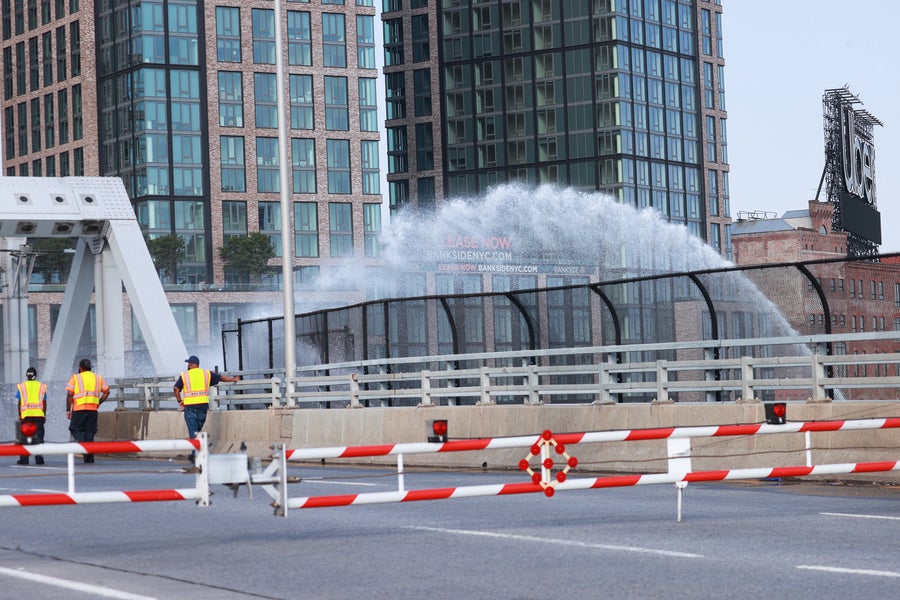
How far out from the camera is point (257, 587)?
9.36 meters

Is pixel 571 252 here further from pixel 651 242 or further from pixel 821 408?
pixel 821 408

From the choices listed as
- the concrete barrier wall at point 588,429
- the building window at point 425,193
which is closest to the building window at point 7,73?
the building window at point 425,193

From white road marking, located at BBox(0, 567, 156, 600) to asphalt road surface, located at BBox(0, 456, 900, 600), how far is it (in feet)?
0.04

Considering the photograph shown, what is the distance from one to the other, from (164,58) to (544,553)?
106950 millimetres

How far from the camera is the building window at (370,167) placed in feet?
395

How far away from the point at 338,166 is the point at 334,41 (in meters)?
9.19

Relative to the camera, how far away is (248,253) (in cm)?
11269

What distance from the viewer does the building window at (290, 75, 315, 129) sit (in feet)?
386

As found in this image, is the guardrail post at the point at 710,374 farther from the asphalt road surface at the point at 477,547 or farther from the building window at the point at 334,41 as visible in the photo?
the building window at the point at 334,41

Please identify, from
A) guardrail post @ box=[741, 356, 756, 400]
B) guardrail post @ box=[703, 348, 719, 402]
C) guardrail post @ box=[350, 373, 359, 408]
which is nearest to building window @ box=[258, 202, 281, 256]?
guardrail post @ box=[350, 373, 359, 408]

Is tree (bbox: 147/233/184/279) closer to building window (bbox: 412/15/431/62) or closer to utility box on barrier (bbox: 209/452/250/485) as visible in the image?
building window (bbox: 412/15/431/62)

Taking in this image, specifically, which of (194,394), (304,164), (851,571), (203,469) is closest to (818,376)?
(851,571)

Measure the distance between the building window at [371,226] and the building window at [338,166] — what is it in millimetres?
2284

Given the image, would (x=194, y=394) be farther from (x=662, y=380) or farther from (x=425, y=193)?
(x=425, y=193)
